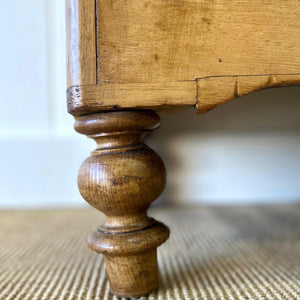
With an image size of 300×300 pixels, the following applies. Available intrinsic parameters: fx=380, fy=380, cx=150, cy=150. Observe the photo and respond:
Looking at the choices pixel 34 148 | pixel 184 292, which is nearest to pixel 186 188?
pixel 34 148

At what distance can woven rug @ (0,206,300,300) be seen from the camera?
0.43m

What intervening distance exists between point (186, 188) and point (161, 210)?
103 millimetres

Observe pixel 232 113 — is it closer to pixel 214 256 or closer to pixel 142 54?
pixel 214 256

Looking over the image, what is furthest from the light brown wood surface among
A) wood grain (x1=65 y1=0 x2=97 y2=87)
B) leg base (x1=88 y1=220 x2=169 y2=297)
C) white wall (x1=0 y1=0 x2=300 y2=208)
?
white wall (x1=0 y1=0 x2=300 y2=208)

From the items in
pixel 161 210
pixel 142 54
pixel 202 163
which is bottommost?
pixel 161 210

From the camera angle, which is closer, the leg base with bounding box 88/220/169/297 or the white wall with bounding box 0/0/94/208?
the leg base with bounding box 88/220/169/297

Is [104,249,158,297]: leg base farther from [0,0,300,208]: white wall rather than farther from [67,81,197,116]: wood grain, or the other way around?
[0,0,300,208]: white wall

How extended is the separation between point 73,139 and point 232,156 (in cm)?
44

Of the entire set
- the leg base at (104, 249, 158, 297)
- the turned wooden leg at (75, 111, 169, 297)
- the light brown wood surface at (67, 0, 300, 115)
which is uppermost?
the light brown wood surface at (67, 0, 300, 115)

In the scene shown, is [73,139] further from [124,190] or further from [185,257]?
[124,190]

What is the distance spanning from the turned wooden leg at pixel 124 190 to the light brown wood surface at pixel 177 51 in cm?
3

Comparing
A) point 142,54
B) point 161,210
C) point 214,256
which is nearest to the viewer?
point 142,54

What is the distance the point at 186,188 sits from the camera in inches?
40.6

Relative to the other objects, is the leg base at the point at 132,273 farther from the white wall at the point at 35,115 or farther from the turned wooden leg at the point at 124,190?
the white wall at the point at 35,115
